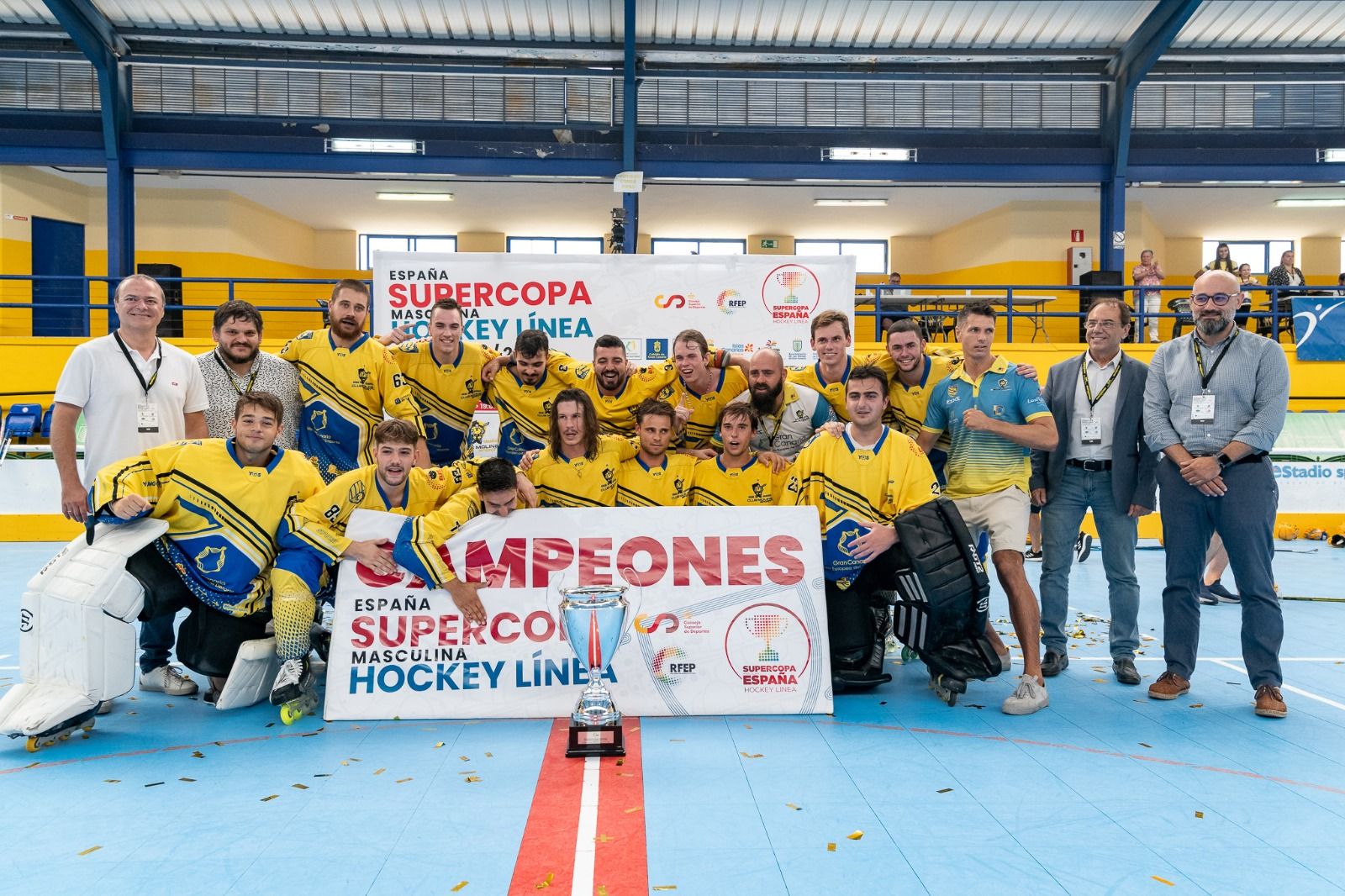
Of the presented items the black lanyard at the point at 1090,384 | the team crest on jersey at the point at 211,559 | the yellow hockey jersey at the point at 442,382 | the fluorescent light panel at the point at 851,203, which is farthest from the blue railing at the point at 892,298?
the team crest on jersey at the point at 211,559

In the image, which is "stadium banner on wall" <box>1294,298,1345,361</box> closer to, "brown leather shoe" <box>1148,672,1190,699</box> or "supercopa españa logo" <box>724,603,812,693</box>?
"brown leather shoe" <box>1148,672,1190,699</box>

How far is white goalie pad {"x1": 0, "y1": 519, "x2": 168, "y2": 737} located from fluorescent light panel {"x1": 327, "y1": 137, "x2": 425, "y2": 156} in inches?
432

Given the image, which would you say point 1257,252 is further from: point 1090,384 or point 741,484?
point 741,484

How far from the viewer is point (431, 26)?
13055mm

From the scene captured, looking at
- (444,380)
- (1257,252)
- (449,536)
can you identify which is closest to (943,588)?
(449,536)

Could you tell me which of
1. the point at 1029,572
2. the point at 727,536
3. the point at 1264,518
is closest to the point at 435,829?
the point at 727,536

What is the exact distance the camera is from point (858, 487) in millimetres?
4742

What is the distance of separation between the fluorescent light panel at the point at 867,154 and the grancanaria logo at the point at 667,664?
11417 millimetres

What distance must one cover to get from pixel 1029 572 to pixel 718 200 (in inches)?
467

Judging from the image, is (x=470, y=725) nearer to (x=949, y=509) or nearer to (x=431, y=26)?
(x=949, y=509)

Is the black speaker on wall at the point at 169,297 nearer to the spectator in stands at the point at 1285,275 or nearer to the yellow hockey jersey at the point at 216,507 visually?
the yellow hockey jersey at the point at 216,507

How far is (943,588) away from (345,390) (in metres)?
3.57

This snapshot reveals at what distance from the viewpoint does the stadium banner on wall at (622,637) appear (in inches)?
174

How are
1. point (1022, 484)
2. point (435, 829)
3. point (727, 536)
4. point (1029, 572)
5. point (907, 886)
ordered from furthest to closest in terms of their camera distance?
point (1029, 572)
point (1022, 484)
point (727, 536)
point (435, 829)
point (907, 886)
